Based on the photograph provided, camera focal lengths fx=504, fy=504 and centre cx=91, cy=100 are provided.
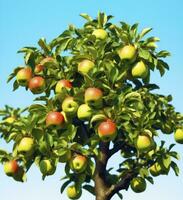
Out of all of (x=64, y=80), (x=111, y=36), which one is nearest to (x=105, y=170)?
(x=64, y=80)

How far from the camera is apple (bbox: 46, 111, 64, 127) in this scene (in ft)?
36.5

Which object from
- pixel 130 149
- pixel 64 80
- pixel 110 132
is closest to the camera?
pixel 110 132

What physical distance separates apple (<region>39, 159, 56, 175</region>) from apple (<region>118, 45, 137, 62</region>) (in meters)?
2.89

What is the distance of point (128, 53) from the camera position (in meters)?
11.3

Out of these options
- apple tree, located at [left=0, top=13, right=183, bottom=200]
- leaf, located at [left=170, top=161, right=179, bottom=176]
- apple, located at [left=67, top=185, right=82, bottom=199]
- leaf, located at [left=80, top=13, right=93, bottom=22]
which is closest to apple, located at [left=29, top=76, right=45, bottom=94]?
apple tree, located at [left=0, top=13, right=183, bottom=200]

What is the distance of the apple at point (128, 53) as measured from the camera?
447 inches

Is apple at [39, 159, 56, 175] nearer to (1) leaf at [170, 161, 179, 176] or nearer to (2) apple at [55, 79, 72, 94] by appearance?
(2) apple at [55, 79, 72, 94]

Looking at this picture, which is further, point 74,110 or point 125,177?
point 125,177

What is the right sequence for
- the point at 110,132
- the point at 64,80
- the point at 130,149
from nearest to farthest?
1. the point at 110,132
2. the point at 64,80
3. the point at 130,149

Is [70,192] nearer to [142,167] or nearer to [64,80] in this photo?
[142,167]

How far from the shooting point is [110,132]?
10.6m

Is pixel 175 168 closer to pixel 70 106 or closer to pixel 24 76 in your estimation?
pixel 70 106

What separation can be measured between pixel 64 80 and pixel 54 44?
1.13 metres

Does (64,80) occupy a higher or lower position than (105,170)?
higher
